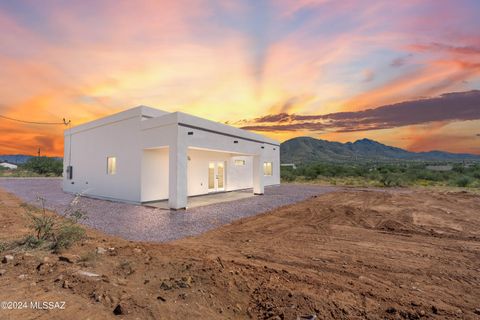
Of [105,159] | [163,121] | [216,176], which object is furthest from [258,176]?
[105,159]

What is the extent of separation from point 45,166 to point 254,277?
145ft

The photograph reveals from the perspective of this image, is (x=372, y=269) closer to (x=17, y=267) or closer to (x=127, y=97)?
(x=17, y=267)

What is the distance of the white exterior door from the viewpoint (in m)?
14.8

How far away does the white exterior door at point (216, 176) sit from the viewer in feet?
48.6

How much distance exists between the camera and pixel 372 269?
155 inches

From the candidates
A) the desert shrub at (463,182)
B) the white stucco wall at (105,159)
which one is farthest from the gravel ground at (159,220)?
the desert shrub at (463,182)

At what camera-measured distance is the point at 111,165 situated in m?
12.4

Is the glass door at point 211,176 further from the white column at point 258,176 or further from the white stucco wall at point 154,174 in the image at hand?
the white stucco wall at point 154,174

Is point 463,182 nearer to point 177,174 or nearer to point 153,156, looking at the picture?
point 177,174

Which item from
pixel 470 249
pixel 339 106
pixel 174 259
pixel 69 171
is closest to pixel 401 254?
pixel 470 249

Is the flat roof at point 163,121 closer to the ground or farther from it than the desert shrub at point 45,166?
farther from it

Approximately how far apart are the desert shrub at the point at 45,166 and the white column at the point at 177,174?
3557 cm

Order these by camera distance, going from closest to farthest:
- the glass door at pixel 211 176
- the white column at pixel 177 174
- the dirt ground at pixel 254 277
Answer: the dirt ground at pixel 254 277
the white column at pixel 177 174
the glass door at pixel 211 176

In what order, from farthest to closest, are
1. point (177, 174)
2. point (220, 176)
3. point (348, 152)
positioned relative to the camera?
point (348, 152) < point (220, 176) < point (177, 174)
